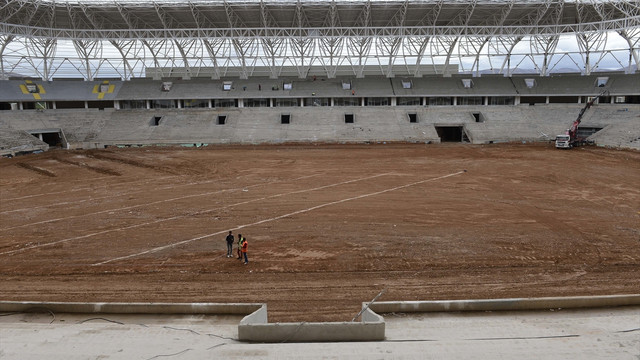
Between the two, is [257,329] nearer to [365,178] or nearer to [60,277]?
[60,277]

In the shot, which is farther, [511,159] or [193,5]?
[193,5]

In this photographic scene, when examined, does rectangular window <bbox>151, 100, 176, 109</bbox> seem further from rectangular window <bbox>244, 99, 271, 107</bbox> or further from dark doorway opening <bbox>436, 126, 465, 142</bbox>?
dark doorway opening <bbox>436, 126, 465, 142</bbox>

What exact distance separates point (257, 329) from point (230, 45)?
50092 mm

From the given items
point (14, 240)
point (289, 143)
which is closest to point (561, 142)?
point (289, 143)

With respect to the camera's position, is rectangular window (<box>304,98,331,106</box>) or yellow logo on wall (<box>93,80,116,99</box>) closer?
yellow logo on wall (<box>93,80,116,99</box>)

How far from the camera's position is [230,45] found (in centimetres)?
5109

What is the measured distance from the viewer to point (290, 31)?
5044 centimetres

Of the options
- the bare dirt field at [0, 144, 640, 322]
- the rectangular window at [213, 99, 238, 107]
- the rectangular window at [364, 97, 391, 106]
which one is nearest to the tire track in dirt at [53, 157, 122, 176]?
the bare dirt field at [0, 144, 640, 322]

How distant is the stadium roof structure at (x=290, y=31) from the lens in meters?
43.2

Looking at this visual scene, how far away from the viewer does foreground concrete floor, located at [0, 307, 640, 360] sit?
578 cm

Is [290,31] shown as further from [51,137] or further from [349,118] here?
[51,137]

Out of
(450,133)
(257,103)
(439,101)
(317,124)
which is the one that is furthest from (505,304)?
(257,103)

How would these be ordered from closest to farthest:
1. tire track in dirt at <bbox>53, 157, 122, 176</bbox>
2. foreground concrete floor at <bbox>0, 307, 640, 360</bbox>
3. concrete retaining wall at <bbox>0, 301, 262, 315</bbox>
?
foreground concrete floor at <bbox>0, 307, 640, 360</bbox>
concrete retaining wall at <bbox>0, 301, 262, 315</bbox>
tire track in dirt at <bbox>53, 157, 122, 176</bbox>

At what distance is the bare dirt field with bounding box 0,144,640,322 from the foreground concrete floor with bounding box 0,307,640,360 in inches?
99.9
